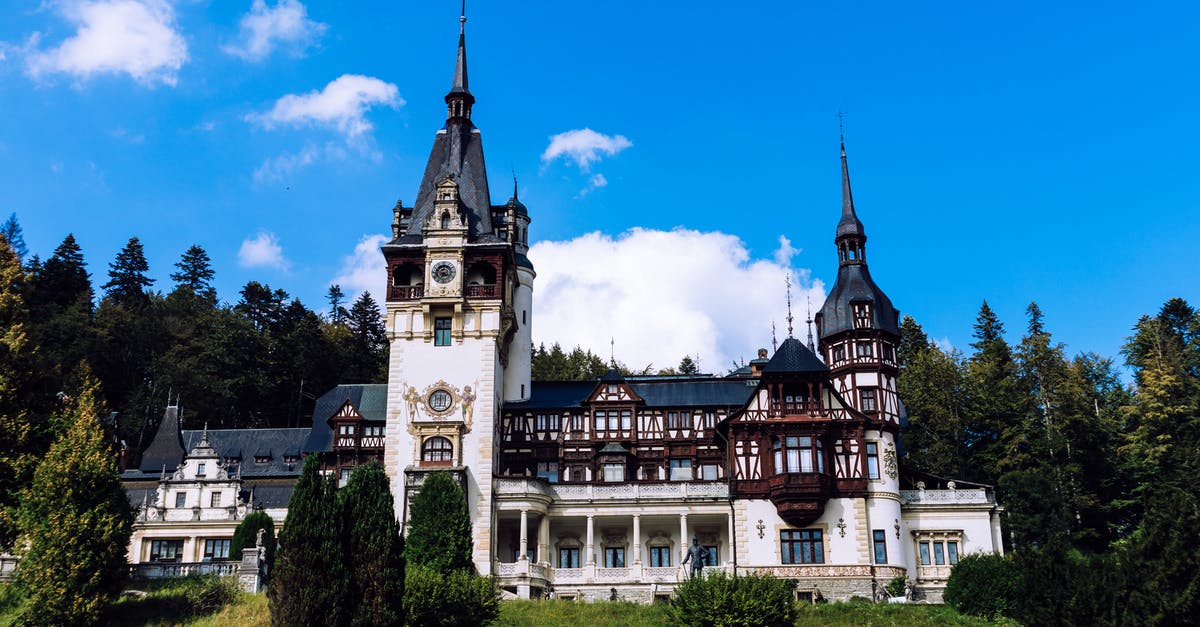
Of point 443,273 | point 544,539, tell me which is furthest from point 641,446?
point 443,273

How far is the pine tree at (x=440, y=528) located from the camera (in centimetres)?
4534

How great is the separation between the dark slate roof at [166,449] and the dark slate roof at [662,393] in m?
20.0

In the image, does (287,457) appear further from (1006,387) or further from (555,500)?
(1006,387)

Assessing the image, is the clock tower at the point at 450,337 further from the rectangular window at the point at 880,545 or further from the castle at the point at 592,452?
the rectangular window at the point at 880,545

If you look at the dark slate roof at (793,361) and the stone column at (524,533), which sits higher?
the dark slate roof at (793,361)

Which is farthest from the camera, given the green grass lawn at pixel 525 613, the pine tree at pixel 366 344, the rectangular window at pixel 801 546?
the pine tree at pixel 366 344

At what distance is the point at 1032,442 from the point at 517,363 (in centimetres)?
2917

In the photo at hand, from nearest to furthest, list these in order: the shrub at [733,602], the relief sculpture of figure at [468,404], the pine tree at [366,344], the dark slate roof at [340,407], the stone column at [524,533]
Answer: the shrub at [733,602] → the stone column at [524,533] → the relief sculpture of figure at [468,404] → the dark slate roof at [340,407] → the pine tree at [366,344]

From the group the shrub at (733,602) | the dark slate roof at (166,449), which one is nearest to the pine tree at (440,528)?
A: the shrub at (733,602)

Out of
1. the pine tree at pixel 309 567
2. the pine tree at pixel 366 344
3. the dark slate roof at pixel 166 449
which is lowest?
the pine tree at pixel 309 567

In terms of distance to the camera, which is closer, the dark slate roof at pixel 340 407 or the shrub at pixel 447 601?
the shrub at pixel 447 601

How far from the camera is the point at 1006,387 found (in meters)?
65.4

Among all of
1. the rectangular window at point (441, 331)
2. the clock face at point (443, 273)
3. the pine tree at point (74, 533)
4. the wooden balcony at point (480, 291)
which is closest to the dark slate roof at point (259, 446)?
the rectangular window at point (441, 331)

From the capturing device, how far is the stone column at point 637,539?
51156mm
